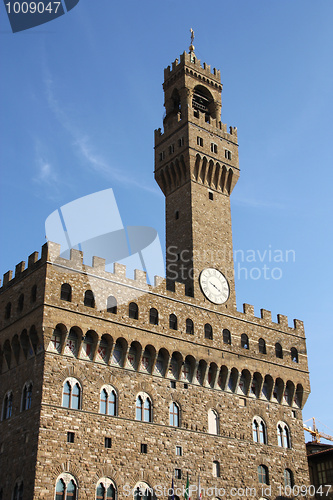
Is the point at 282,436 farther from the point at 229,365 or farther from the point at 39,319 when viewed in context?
the point at 39,319

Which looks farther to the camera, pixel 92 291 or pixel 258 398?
pixel 258 398

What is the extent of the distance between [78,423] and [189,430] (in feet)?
26.5

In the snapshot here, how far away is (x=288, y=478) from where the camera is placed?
43.9 meters

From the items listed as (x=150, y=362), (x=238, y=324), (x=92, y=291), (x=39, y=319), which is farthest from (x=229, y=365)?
(x=39, y=319)

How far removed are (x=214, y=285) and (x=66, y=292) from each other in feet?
41.4

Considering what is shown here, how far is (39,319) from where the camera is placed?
35.8 metres

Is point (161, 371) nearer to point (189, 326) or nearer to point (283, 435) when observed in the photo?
point (189, 326)

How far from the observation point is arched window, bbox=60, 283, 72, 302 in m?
37.1

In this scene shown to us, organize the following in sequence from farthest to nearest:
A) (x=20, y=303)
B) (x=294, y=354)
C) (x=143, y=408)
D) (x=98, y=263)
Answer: (x=294, y=354), (x=98, y=263), (x=20, y=303), (x=143, y=408)

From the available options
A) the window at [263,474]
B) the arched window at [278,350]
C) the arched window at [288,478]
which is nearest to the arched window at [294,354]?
the arched window at [278,350]

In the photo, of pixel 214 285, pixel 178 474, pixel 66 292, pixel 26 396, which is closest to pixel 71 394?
pixel 26 396

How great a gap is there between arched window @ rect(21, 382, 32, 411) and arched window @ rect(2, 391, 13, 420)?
5.04 ft

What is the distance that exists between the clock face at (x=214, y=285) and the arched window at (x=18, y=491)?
17.9 m

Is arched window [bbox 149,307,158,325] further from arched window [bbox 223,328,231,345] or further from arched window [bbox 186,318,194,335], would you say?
arched window [bbox 223,328,231,345]
